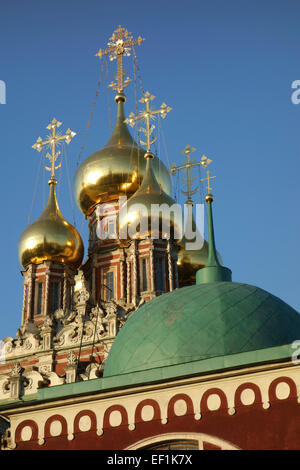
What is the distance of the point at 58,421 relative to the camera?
14211 mm

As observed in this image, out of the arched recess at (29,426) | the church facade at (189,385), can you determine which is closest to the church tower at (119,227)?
the church facade at (189,385)

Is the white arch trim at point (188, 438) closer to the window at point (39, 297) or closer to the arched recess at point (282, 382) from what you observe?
the arched recess at point (282, 382)

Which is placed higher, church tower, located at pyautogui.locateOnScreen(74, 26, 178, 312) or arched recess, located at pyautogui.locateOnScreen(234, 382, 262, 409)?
church tower, located at pyautogui.locateOnScreen(74, 26, 178, 312)

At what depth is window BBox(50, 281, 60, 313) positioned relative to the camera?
3553cm

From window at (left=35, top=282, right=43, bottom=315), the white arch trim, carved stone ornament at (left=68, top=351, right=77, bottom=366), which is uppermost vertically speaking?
window at (left=35, top=282, right=43, bottom=315)

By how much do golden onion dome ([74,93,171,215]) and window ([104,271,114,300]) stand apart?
3921 mm

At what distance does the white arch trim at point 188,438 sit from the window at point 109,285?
22335mm

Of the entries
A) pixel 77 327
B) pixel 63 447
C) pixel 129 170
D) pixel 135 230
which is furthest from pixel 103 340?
→ pixel 63 447

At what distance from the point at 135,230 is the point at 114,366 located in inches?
760

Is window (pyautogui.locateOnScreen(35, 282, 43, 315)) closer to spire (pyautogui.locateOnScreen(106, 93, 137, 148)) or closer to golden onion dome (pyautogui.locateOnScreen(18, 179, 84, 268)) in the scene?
golden onion dome (pyautogui.locateOnScreen(18, 179, 84, 268))

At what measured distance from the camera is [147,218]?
35.0 metres

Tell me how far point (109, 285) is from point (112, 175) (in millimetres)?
5415

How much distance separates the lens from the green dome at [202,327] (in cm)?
1520

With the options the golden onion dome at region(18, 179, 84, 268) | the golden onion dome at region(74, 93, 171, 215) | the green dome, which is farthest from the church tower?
the green dome
